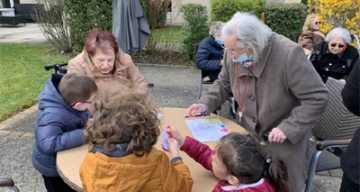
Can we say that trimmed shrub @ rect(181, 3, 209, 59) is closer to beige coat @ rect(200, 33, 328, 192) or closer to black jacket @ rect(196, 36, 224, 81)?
black jacket @ rect(196, 36, 224, 81)

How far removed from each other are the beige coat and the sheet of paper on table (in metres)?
0.19

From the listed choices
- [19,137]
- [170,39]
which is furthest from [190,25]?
[19,137]

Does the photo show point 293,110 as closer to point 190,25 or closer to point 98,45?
point 98,45

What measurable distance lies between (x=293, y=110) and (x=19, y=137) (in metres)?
3.27

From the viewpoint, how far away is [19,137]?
422 cm

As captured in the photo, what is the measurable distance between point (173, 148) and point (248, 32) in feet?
2.76

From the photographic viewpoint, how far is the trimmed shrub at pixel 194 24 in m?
7.68

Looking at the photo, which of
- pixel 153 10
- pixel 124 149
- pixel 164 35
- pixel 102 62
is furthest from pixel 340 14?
pixel 124 149

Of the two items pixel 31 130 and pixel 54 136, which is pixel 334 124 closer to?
pixel 54 136

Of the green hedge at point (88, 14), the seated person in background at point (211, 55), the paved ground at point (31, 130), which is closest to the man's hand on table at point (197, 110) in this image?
the paved ground at point (31, 130)

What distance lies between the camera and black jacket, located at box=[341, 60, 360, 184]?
1.55 m

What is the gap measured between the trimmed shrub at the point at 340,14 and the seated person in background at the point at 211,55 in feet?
7.95

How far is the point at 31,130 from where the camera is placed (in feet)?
14.5

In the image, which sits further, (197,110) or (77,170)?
(197,110)
